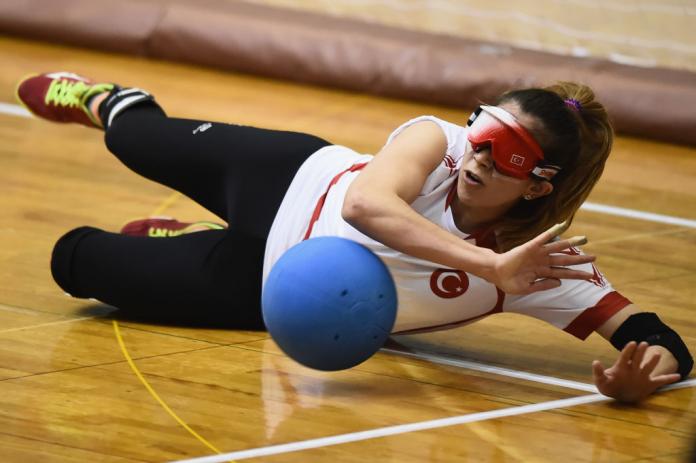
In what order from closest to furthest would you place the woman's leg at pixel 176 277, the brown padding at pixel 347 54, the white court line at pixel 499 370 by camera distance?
1. the white court line at pixel 499 370
2. the woman's leg at pixel 176 277
3. the brown padding at pixel 347 54

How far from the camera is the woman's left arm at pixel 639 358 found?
262cm

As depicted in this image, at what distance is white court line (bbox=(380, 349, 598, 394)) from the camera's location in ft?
9.33

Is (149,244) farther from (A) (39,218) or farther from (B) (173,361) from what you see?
(A) (39,218)

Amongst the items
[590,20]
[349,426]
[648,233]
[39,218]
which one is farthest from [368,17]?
[349,426]

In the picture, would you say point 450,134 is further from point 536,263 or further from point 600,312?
point 600,312

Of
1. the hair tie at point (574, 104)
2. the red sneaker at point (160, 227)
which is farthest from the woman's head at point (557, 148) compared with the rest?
the red sneaker at point (160, 227)

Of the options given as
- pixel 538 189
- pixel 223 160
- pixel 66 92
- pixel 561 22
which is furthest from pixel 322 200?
pixel 561 22

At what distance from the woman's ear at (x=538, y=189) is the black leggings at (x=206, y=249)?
0.66 metres

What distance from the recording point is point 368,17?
6.28 metres

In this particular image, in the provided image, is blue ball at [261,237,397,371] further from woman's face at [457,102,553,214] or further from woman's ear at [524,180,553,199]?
woman's ear at [524,180,553,199]

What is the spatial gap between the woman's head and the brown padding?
285cm

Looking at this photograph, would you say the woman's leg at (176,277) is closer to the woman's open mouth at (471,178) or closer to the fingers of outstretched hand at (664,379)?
the woman's open mouth at (471,178)

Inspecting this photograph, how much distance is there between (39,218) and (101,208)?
0.83 ft

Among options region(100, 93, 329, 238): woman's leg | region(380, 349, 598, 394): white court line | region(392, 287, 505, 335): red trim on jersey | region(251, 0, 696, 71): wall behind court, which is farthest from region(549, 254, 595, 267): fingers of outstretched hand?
region(251, 0, 696, 71): wall behind court
